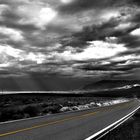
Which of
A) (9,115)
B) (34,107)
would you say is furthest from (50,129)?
(34,107)

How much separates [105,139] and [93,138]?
464 millimetres

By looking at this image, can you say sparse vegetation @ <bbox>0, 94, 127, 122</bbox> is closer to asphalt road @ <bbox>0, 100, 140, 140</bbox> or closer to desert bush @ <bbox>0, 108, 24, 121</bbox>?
desert bush @ <bbox>0, 108, 24, 121</bbox>

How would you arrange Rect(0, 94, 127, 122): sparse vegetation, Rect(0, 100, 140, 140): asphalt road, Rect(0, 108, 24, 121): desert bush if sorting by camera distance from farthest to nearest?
1. Rect(0, 94, 127, 122): sparse vegetation
2. Rect(0, 108, 24, 121): desert bush
3. Rect(0, 100, 140, 140): asphalt road

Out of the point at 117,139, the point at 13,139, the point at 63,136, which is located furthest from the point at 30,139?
the point at 117,139

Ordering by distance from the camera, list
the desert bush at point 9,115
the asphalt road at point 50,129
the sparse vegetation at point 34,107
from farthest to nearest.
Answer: the sparse vegetation at point 34,107
the desert bush at point 9,115
the asphalt road at point 50,129

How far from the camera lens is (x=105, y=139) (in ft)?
33.8

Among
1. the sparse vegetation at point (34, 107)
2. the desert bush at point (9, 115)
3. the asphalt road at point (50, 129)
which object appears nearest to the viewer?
the asphalt road at point (50, 129)

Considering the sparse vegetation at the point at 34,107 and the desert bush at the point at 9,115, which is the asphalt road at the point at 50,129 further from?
the sparse vegetation at the point at 34,107

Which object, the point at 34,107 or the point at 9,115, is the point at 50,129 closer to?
the point at 9,115

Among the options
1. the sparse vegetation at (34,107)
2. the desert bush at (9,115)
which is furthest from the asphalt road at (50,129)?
the sparse vegetation at (34,107)

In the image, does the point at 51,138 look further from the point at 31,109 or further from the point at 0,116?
the point at 31,109

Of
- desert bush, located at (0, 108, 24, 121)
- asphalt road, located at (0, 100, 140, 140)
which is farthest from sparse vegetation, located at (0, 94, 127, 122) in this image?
asphalt road, located at (0, 100, 140, 140)

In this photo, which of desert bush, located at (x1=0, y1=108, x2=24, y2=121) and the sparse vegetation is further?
the sparse vegetation

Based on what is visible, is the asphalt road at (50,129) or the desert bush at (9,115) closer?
the asphalt road at (50,129)
